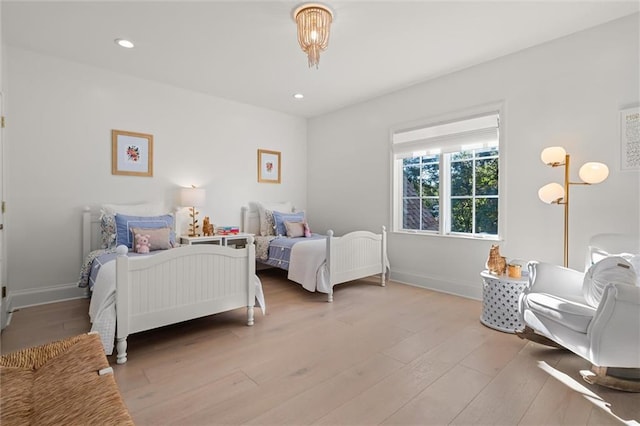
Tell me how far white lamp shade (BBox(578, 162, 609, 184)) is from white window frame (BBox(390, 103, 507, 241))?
0.79 m

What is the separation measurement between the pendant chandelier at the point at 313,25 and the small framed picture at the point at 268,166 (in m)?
2.69

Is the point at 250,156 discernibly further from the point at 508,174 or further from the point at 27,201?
the point at 508,174

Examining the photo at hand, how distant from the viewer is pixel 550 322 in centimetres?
203

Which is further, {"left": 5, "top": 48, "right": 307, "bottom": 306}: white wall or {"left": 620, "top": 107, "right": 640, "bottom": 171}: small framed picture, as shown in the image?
{"left": 5, "top": 48, "right": 307, "bottom": 306}: white wall

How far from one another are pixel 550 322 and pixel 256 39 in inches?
128

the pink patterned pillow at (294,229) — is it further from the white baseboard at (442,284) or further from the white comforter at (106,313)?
the white comforter at (106,313)

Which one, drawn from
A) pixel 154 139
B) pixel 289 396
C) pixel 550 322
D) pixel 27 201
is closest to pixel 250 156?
pixel 154 139

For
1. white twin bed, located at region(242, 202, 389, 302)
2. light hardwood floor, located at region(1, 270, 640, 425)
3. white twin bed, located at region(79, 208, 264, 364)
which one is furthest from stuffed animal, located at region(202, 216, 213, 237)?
light hardwood floor, located at region(1, 270, 640, 425)

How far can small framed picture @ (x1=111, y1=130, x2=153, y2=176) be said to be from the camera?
3742 millimetres

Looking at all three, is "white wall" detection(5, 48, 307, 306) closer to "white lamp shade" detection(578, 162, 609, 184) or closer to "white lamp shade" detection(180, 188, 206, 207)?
"white lamp shade" detection(180, 188, 206, 207)

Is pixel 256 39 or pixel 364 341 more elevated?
pixel 256 39

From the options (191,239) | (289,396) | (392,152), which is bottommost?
(289,396)

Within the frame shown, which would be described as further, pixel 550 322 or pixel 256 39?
pixel 256 39

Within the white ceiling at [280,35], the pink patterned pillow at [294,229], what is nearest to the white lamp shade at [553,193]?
the white ceiling at [280,35]
